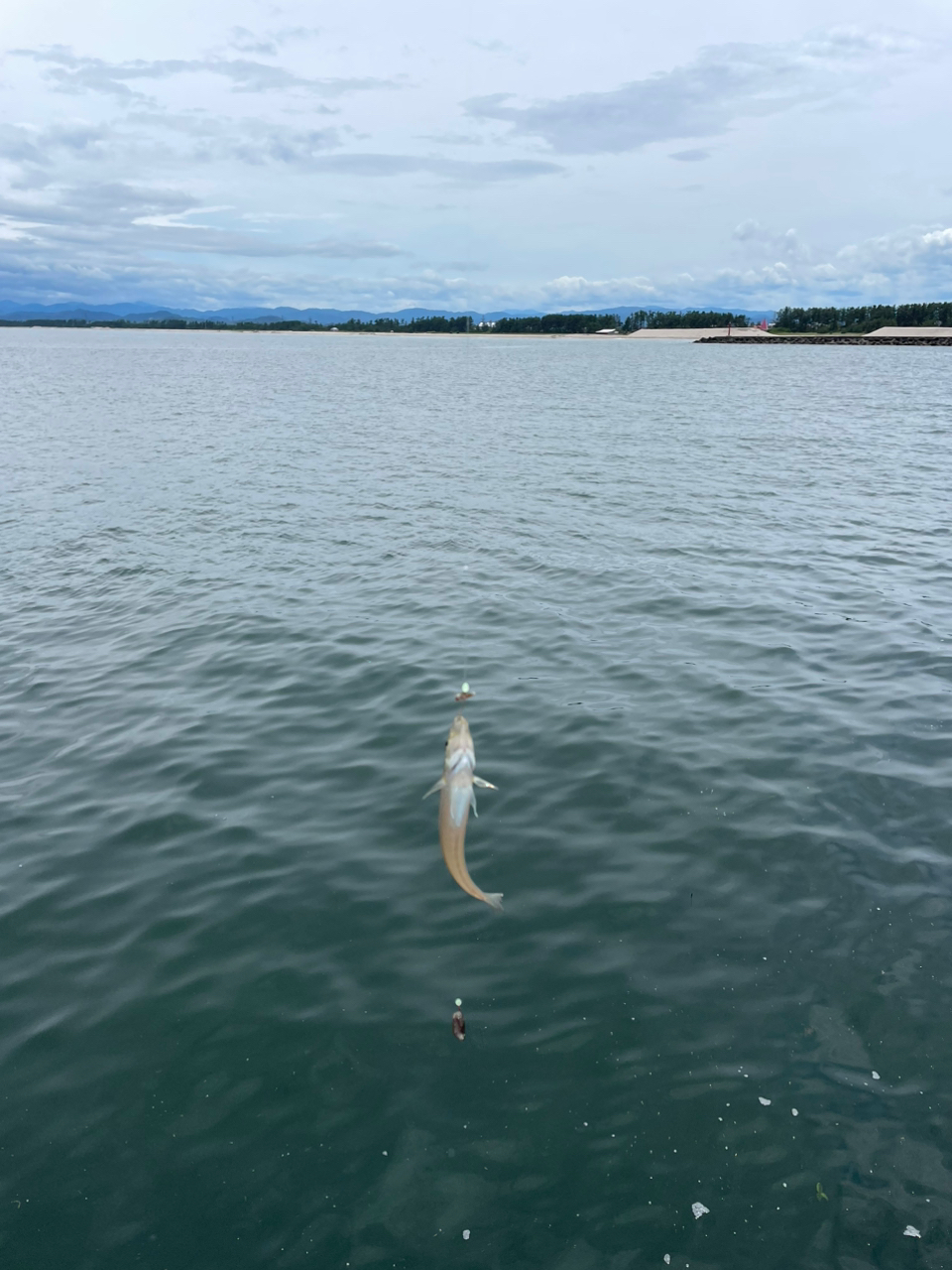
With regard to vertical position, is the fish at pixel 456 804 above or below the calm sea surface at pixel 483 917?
above

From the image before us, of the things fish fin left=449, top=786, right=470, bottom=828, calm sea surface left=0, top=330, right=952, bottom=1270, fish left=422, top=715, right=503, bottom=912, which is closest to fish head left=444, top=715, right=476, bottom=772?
fish left=422, top=715, right=503, bottom=912

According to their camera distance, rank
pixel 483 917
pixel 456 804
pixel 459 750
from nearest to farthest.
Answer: pixel 456 804, pixel 459 750, pixel 483 917

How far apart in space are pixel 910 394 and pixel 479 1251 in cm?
8498

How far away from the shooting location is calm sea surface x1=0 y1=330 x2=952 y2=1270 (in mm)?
6219

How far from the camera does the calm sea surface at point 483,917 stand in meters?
6.22

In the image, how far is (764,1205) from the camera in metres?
6.15

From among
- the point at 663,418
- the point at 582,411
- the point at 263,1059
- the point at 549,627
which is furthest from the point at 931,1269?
the point at 582,411

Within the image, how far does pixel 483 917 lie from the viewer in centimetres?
905

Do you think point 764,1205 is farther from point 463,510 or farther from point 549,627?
point 463,510

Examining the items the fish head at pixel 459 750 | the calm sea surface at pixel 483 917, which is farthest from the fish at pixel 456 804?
the calm sea surface at pixel 483 917

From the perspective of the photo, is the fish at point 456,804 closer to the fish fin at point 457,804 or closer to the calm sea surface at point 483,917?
the fish fin at point 457,804

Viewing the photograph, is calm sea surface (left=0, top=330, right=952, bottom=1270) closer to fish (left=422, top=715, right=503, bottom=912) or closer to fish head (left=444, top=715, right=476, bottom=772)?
fish (left=422, top=715, right=503, bottom=912)

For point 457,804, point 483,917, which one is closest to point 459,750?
point 457,804

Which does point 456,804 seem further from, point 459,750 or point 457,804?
point 459,750
